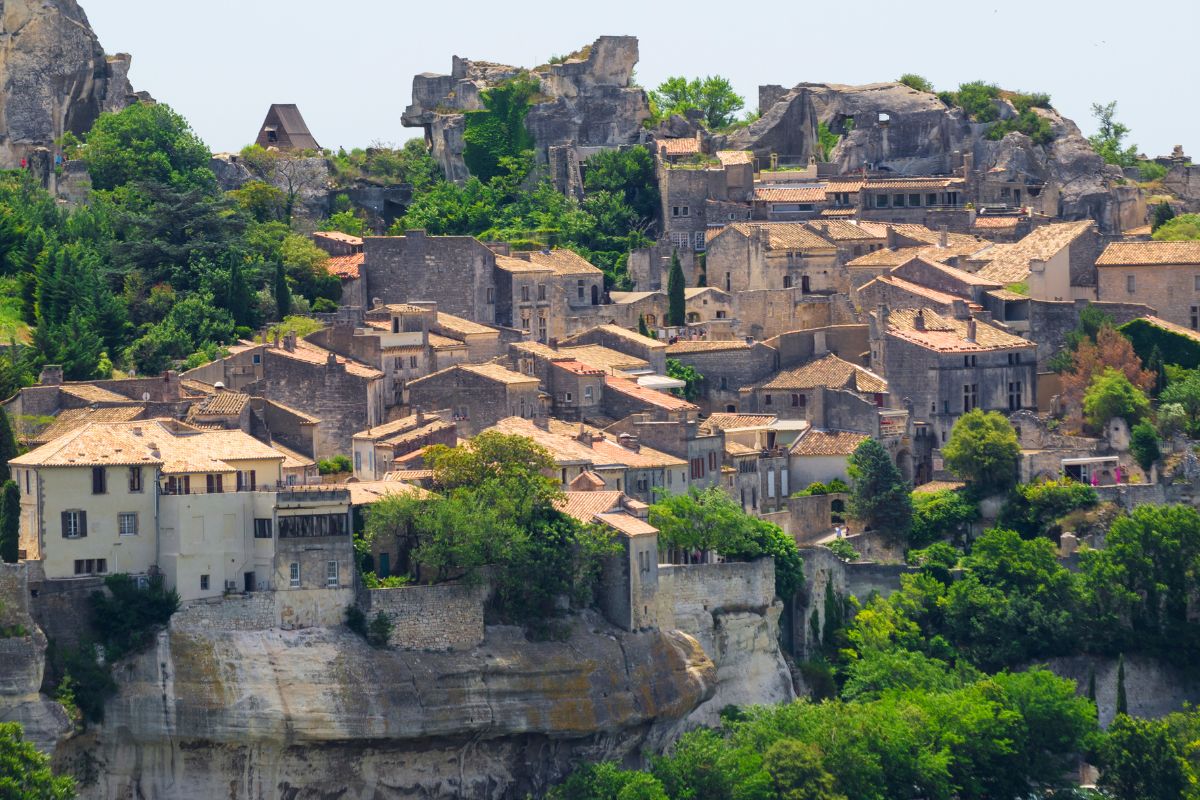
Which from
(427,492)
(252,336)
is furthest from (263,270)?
(427,492)

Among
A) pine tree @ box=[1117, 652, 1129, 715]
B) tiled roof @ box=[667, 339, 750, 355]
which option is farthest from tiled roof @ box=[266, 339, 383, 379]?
pine tree @ box=[1117, 652, 1129, 715]

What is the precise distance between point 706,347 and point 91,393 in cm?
2105

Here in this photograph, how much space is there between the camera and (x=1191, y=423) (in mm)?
88812

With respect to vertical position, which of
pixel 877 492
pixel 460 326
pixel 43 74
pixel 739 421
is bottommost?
pixel 877 492

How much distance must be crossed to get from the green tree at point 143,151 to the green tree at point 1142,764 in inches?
1354

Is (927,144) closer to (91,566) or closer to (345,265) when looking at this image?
(345,265)

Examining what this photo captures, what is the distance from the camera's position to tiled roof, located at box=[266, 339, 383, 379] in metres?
82.4

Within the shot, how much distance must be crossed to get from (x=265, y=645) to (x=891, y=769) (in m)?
15.6

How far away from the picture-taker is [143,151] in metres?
99.5

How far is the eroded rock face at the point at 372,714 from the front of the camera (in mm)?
67062

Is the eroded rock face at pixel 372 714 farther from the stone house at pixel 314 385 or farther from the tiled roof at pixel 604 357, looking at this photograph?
the tiled roof at pixel 604 357

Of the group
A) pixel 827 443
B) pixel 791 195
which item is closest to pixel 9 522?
pixel 827 443

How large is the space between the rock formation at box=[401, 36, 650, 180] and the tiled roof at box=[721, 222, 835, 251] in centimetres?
978

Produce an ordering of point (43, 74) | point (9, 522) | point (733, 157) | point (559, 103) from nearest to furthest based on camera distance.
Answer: point (9, 522)
point (733, 157)
point (43, 74)
point (559, 103)
